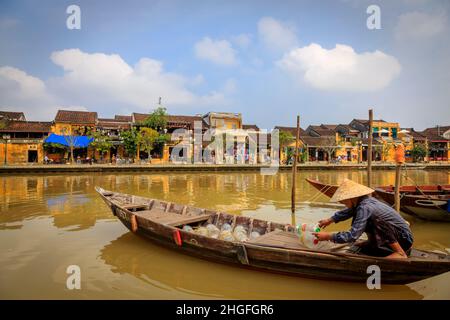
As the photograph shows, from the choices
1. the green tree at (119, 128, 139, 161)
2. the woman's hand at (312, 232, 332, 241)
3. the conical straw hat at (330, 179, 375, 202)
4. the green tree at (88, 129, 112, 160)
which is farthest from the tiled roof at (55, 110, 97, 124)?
the conical straw hat at (330, 179, 375, 202)

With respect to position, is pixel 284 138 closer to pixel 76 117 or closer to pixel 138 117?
pixel 138 117

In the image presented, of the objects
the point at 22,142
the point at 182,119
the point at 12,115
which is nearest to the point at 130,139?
the point at 182,119

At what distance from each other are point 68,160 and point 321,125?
120ft

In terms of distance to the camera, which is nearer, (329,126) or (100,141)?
(100,141)

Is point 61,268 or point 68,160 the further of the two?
point 68,160

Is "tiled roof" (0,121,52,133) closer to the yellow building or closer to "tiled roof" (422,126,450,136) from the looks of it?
the yellow building

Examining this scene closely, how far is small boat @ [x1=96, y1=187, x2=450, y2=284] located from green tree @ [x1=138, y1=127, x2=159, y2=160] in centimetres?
2492

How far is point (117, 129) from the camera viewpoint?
108ft

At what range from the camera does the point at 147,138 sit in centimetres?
3022

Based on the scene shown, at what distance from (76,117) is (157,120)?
8.74 m

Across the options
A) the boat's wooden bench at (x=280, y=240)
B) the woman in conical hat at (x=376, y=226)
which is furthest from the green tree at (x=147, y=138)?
the woman in conical hat at (x=376, y=226)

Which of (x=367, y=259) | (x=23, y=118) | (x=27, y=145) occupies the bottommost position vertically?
(x=367, y=259)
